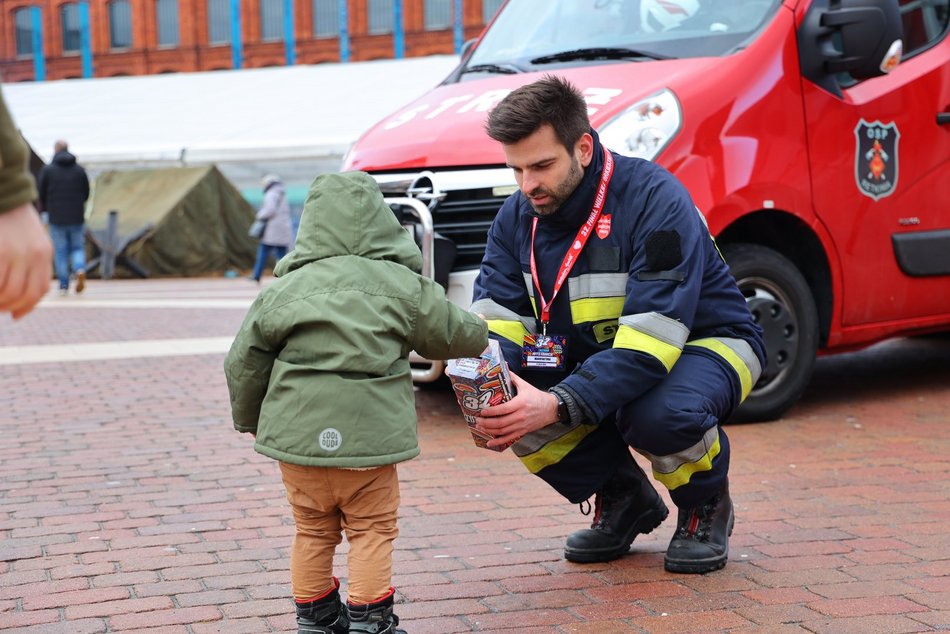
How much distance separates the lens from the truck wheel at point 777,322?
599 centimetres

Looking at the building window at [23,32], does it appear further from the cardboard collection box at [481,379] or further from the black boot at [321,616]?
the black boot at [321,616]

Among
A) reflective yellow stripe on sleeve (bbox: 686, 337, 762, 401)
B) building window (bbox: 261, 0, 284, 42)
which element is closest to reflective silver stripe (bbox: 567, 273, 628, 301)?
reflective yellow stripe on sleeve (bbox: 686, 337, 762, 401)

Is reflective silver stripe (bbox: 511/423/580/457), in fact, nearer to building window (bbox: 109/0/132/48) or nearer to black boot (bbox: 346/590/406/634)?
black boot (bbox: 346/590/406/634)

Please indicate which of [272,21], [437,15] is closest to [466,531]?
[437,15]

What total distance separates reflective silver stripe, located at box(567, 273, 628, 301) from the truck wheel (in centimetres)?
222

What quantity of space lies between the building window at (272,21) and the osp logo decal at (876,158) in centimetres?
5251

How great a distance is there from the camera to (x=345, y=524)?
10.6 ft

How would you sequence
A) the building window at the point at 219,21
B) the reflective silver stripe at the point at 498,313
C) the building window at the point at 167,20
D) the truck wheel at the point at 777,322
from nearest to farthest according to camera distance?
the reflective silver stripe at the point at 498,313 < the truck wheel at the point at 777,322 < the building window at the point at 219,21 < the building window at the point at 167,20

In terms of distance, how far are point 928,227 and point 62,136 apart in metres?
17.9

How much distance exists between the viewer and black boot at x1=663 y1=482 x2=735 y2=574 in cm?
381

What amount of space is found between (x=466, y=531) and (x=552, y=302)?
3.03 ft

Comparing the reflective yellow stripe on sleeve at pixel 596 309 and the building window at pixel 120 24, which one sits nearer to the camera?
the reflective yellow stripe on sleeve at pixel 596 309

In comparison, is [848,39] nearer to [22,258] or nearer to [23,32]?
[22,258]

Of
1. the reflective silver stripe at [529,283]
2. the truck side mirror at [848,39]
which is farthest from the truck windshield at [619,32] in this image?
the reflective silver stripe at [529,283]
